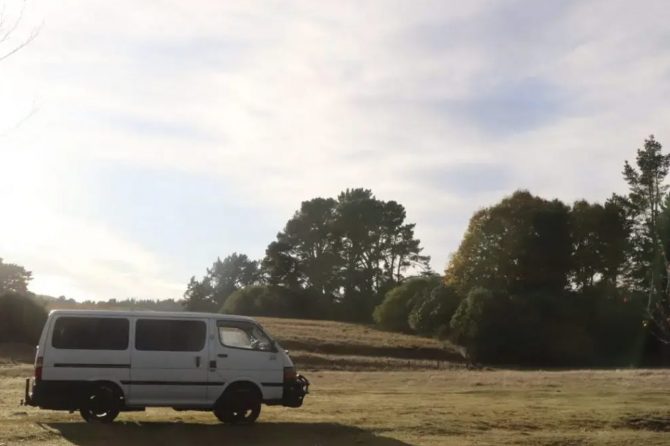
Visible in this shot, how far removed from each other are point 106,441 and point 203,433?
2.02m

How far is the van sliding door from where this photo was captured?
18.5m

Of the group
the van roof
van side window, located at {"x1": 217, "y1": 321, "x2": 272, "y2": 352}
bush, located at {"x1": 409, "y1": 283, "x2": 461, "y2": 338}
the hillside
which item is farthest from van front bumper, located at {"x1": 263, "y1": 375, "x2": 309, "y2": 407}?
bush, located at {"x1": 409, "y1": 283, "x2": 461, "y2": 338}

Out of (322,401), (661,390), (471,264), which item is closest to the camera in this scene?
(322,401)

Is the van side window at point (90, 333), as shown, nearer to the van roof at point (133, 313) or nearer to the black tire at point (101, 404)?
the van roof at point (133, 313)

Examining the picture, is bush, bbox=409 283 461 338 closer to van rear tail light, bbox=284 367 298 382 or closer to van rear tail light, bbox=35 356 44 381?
van rear tail light, bbox=284 367 298 382

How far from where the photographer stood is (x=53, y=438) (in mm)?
16484

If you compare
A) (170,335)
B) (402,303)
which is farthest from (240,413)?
(402,303)

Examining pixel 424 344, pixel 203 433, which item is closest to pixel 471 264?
pixel 424 344

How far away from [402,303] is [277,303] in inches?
669

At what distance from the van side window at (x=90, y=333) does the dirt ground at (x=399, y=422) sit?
1659 mm

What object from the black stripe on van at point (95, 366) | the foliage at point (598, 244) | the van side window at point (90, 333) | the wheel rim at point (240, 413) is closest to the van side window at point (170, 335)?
the van side window at point (90, 333)

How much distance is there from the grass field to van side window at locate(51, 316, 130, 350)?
5.45ft

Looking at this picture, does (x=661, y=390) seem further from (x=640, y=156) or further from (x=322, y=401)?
(x=640, y=156)

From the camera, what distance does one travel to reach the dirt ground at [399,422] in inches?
676
